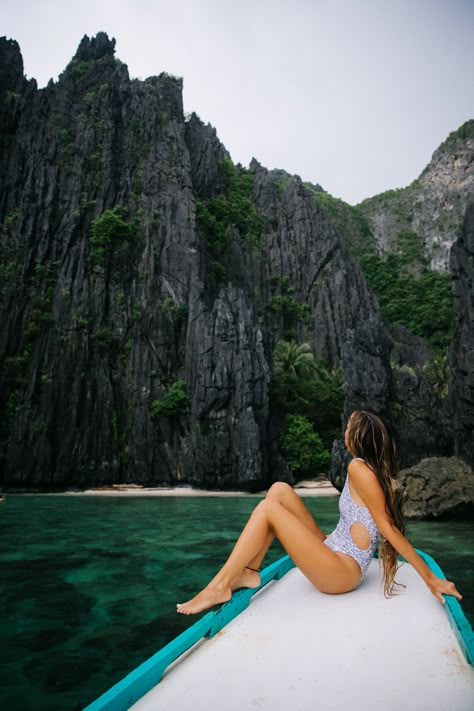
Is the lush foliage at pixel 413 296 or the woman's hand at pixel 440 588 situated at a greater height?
the lush foliage at pixel 413 296

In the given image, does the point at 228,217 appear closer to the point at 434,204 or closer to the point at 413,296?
the point at 413,296

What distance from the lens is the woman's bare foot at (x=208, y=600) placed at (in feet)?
9.38

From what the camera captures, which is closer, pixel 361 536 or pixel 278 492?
pixel 361 536

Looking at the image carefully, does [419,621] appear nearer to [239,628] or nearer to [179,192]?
[239,628]

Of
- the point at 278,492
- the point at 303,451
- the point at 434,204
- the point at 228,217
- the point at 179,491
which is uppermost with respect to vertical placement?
the point at 434,204

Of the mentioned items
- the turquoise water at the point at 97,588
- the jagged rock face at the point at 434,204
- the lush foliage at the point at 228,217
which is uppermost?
the jagged rock face at the point at 434,204

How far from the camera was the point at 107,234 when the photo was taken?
118ft

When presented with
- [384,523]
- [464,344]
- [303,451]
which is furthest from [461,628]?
[303,451]

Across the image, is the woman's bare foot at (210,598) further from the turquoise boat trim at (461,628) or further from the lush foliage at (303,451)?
the lush foliage at (303,451)

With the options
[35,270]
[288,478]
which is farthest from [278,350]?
[35,270]

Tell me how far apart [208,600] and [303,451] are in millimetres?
28117

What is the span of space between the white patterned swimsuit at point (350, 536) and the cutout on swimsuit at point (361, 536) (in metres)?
0.02

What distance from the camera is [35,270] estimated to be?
3466 cm

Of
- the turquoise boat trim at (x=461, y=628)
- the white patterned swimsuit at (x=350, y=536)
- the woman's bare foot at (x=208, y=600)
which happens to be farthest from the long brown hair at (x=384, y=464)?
the woman's bare foot at (x=208, y=600)
